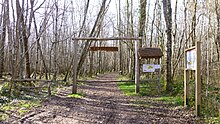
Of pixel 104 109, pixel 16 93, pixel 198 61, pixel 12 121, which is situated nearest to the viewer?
pixel 12 121


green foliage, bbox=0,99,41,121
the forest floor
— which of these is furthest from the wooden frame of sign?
green foliage, bbox=0,99,41,121

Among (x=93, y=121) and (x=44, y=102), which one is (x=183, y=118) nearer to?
(x=93, y=121)

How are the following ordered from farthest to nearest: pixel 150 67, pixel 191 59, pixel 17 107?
1. pixel 150 67
2. pixel 17 107
3. pixel 191 59

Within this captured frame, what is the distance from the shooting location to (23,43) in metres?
13.3

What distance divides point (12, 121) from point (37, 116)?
2.50ft

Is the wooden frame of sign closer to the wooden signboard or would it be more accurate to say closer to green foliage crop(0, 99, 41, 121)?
the wooden signboard

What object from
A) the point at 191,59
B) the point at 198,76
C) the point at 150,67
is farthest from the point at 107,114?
the point at 150,67

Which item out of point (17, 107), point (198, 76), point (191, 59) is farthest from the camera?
point (17, 107)

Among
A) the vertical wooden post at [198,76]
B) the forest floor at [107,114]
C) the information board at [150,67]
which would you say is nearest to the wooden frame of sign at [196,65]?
the vertical wooden post at [198,76]

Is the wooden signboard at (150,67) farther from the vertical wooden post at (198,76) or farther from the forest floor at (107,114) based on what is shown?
the vertical wooden post at (198,76)

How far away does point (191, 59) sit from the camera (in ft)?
23.6

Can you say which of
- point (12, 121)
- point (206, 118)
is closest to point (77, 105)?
point (12, 121)

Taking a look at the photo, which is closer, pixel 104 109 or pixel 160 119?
pixel 160 119

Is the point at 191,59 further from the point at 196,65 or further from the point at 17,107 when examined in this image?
the point at 17,107
